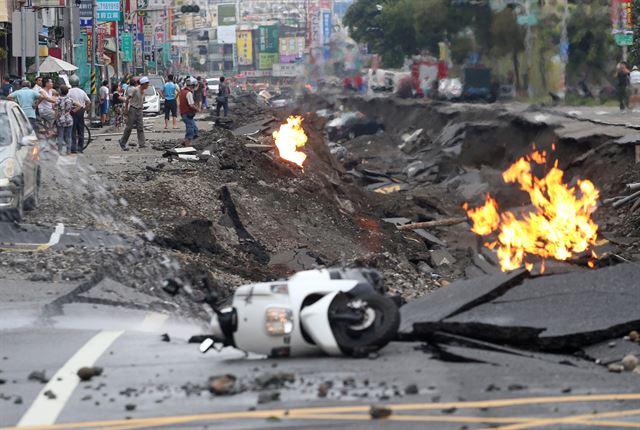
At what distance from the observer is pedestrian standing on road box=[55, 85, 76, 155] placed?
27562mm

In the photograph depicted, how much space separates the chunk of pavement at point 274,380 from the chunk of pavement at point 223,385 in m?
0.16

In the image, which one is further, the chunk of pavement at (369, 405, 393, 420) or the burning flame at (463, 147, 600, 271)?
the burning flame at (463, 147, 600, 271)

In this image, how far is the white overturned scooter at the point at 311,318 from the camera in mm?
8570

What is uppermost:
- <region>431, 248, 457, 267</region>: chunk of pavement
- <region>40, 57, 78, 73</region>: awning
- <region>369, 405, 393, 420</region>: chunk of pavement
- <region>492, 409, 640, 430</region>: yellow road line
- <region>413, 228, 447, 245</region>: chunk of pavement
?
<region>40, 57, 78, 73</region>: awning

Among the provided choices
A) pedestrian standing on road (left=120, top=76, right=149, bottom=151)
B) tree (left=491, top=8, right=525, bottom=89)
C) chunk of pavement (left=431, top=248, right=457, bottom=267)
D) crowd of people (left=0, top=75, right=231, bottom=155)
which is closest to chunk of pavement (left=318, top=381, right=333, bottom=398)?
chunk of pavement (left=431, top=248, right=457, bottom=267)

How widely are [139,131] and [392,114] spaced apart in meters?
34.4

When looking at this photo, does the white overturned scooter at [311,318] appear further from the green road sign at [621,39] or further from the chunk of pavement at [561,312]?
the green road sign at [621,39]

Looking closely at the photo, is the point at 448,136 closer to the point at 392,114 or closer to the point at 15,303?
the point at 392,114

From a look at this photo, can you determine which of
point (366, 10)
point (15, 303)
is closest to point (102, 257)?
point (15, 303)

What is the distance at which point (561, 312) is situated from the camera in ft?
32.2

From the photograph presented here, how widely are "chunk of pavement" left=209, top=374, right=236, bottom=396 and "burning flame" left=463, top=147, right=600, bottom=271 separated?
8.00m

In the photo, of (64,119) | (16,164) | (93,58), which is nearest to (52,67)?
(93,58)

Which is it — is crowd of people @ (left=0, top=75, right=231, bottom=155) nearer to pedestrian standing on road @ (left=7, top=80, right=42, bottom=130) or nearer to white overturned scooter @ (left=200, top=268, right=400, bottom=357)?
pedestrian standing on road @ (left=7, top=80, right=42, bottom=130)

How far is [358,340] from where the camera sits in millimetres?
8711
